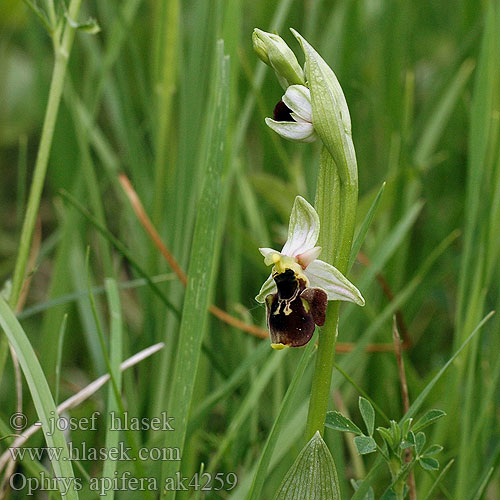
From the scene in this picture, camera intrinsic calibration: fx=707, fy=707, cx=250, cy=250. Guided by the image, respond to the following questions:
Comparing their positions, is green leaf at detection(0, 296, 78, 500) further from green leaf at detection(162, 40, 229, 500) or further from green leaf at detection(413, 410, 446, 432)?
green leaf at detection(413, 410, 446, 432)

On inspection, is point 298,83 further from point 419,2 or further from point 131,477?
point 419,2

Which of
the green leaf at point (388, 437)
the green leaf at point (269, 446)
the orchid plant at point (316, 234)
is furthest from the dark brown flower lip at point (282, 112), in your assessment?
the green leaf at point (388, 437)

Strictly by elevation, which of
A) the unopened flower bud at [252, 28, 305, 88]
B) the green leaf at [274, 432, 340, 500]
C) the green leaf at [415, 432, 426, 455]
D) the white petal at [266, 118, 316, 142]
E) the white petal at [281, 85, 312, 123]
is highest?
the unopened flower bud at [252, 28, 305, 88]

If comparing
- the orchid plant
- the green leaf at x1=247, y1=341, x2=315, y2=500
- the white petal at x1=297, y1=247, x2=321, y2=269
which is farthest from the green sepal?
the green leaf at x1=247, y1=341, x2=315, y2=500

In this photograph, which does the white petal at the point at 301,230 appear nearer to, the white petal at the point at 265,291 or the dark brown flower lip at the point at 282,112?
the white petal at the point at 265,291

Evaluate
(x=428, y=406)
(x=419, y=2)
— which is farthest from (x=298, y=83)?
(x=419, y=2)

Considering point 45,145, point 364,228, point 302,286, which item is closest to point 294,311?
point 302,286

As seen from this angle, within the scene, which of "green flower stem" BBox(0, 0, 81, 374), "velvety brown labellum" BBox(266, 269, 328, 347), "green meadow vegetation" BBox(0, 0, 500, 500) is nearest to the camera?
"velvety brown labellum" BBox(266, 269, 328, 347)
